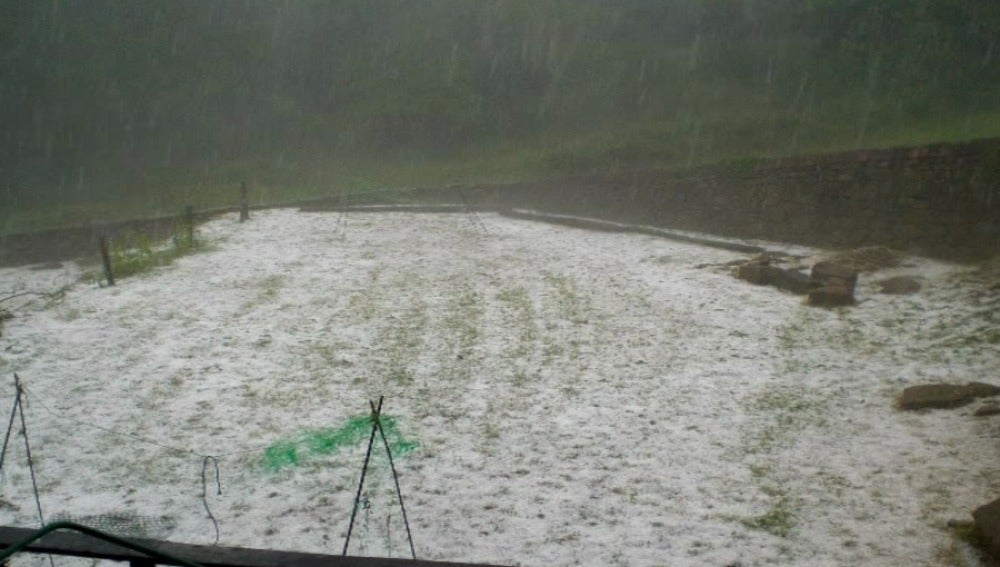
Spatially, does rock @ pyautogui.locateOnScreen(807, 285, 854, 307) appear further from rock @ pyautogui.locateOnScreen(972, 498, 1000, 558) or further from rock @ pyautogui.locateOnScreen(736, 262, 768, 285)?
rock @ pyautogui.locateOnScreen(972, 498, 1000, 558)

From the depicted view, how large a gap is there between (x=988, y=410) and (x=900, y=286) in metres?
4.38

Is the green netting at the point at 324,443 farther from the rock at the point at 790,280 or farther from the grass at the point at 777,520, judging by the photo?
the rock at the point at 790,280

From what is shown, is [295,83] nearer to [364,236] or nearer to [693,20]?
[693,20]

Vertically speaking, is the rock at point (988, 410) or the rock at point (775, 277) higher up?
the rock at point (775, 277)

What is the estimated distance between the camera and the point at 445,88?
96.5 feet

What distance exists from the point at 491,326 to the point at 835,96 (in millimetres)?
16680

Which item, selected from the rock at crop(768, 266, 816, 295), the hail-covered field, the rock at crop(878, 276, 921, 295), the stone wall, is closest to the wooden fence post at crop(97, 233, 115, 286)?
the hail-covered field

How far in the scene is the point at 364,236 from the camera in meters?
16.7

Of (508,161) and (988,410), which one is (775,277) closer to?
(988,410)

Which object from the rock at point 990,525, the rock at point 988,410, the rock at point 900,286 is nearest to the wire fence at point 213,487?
the rock at point 990,525

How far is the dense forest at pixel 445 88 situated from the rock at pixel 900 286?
586 cm

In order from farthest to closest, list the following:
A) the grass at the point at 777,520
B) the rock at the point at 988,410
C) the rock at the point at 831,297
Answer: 1. the rock at the point at 831,297
2. the rock at the point at 988,410
3. the grass at the point at 777,520

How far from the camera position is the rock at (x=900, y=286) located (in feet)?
35.0

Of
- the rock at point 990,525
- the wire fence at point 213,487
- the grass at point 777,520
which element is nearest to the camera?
the rock at point 990,525
